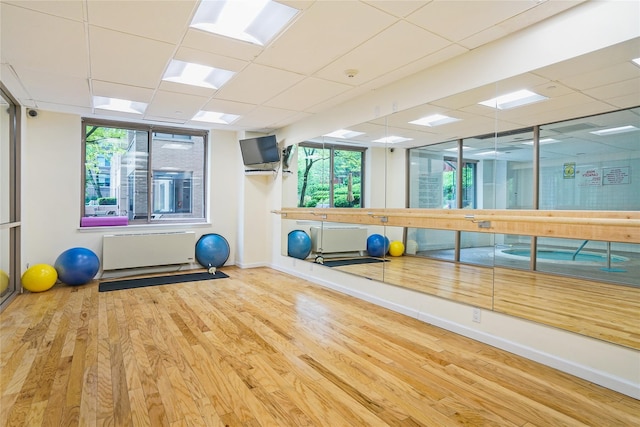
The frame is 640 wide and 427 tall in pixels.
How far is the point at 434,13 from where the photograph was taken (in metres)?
2.57

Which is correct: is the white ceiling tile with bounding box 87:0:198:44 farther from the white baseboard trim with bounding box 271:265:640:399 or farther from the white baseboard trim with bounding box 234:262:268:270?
the white baseboard trim with bounding box 234:262:268:270

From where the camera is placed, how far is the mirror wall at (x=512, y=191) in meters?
2.48

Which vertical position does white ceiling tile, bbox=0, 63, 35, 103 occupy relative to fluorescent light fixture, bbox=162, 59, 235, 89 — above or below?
below

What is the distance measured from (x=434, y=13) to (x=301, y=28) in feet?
3.40

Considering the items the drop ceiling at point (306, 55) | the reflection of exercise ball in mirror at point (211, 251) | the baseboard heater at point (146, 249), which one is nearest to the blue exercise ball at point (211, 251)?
the reflection of exercise ball in mirror at point (211, 251)

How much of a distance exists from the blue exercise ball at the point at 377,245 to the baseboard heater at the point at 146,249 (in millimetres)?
3437

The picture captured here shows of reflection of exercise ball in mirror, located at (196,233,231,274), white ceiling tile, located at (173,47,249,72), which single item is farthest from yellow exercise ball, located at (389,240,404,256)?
reflection of exercise ball in mirror, located at (196,233,231,274)

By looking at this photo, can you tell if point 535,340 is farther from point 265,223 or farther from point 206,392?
point 265,223

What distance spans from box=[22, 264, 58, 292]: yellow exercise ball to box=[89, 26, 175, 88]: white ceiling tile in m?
2.87

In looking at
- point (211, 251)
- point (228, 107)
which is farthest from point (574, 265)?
point (211, 251)

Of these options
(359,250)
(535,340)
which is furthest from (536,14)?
(359,250)

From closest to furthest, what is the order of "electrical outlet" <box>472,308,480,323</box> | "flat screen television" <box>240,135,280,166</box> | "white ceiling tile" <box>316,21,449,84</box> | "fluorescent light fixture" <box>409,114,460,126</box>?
"white ceiling tile" <box>316,21,449,84</box> → "electrical outlet" <box>472,308,480,323</box> → "fluorescent light fixture" <box>409,114,460,126</box> → "flat screen television" <box>240,135,280,166</box>

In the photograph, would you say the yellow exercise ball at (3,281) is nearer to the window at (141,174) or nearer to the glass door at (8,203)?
the glass door at (8,203)

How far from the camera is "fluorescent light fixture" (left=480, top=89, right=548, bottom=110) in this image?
9.46ft
